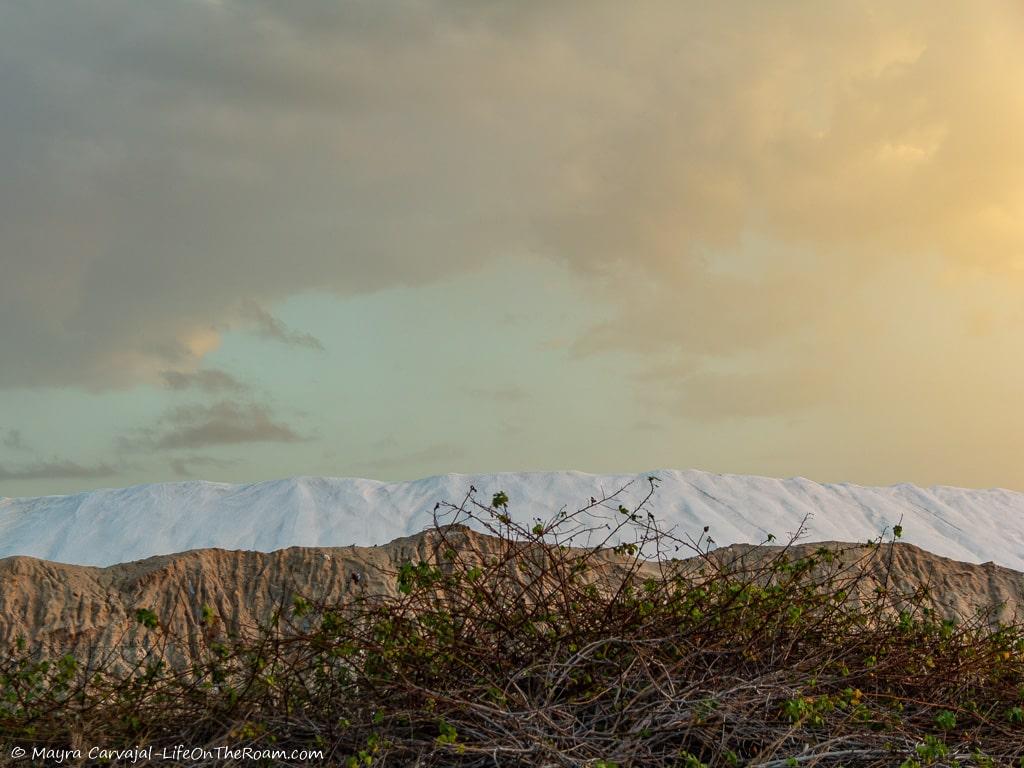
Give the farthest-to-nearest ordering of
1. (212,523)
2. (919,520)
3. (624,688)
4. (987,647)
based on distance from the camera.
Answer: (919,520)
(212,523)
(987,647)
(624,688)

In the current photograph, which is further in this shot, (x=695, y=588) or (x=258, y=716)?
(x=695, y=588)

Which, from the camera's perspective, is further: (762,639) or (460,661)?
(762,639)

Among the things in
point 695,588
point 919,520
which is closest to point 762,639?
point 695,588

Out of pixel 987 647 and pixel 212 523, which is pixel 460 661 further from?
pixel 212 523

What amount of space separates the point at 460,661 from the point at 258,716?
39.8 inches

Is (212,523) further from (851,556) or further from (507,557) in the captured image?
(507,557)

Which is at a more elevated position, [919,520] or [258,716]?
[919,520]

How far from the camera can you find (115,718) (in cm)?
486

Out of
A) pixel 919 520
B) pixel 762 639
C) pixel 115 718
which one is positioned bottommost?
pixel 115 718

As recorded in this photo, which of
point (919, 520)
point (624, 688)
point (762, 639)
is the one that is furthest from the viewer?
point (919, 520)

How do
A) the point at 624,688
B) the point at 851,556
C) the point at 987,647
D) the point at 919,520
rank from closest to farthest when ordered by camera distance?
1. the point at 624,688
2. the point at 987,647
3. the point at 851,556
4. the point at 919,520

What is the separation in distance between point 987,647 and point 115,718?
4965 millimetres

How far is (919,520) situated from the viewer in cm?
2688

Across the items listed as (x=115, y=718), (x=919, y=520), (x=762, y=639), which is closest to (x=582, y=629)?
(x=762, y=639)
